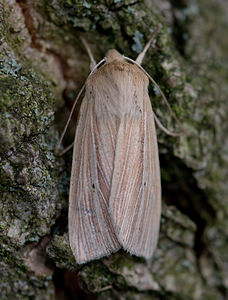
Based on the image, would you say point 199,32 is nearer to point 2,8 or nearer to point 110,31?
point 110,31

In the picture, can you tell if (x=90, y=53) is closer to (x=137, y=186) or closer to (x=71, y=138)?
(x=71, y=138)

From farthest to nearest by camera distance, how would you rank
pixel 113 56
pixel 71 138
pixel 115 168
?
pixel 71 138 < pixel 113 56 < pixel 115 168

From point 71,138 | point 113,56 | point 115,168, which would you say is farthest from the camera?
point 71,138

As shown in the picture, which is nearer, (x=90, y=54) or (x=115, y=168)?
(x=115, y=168)

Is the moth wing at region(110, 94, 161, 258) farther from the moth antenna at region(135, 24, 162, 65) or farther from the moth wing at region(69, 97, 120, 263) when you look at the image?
the moth antenna at region(135, 24, 162, 65)

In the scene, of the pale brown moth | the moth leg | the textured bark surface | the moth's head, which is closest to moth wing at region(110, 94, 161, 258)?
the pale brown moth

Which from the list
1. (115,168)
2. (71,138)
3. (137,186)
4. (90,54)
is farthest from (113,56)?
(137,186)

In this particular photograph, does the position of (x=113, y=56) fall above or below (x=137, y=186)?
above

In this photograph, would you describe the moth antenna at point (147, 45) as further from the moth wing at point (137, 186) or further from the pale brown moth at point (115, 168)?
the moth wing at point (137, 186)
